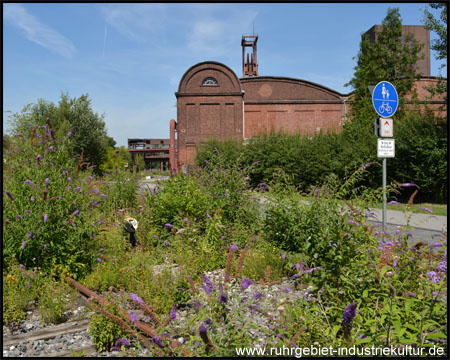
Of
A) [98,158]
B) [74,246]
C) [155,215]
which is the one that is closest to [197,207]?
[155,215]

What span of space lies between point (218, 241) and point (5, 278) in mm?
2743

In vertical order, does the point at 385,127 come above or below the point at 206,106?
below

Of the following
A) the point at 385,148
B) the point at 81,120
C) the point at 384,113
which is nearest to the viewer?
the point at 385,148

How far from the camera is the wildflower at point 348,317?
2.34 m

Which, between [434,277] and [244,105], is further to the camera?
[244,105]

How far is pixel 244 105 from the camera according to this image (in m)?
34.5

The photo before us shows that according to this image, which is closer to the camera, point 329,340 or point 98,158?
point 329,340

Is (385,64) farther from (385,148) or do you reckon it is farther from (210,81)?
(385,148)

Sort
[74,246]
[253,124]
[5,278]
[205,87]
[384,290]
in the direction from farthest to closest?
[253,124]
[205,87]
[74,246]
[5,278]
[384,290]

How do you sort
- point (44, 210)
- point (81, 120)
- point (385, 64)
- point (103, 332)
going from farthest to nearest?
point (81, 120) → point (385, 64) → point (44, 210) → point (103, 332)

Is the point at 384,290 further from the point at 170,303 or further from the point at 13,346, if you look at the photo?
the point at 13,346

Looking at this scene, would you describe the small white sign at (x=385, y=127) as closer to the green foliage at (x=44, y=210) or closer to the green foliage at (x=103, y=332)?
the green foliage at (x=44, y=210)

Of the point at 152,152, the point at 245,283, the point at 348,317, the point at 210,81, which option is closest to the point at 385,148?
the point at 348,317

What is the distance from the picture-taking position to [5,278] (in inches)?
152
